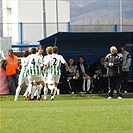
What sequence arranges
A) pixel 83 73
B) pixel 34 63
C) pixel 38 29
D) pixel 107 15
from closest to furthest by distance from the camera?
pixel 34 63 → pixel 83 73 → pixel 38 29 → pixel 107 15

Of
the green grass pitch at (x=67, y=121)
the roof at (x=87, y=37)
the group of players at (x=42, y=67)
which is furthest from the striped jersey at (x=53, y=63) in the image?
the green grass pitch at (x=67, y=121)

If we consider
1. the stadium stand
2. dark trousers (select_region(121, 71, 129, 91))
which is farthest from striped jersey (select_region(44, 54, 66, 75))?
the stadium stand

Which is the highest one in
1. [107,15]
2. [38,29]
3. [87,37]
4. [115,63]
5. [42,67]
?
[107,15]

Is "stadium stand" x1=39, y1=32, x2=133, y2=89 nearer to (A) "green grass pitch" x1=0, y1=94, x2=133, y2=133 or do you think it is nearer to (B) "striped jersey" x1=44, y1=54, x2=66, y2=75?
(B) "striped jersey" x1=44, y1=54, x2=66, y2=75

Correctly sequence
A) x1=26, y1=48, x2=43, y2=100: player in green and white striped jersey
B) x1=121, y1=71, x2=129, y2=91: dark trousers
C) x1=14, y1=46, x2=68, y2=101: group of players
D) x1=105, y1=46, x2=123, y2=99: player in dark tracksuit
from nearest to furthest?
1. x1=14, y1=46, x2=68, y2=101: group of players
2. x1=26, y1=48, x2=43, y2=100: player in green and white striped jersey
3. x1=105, y1=46, x2=123, y2=99: player in dark tracksuit
4. x1=121, y1=71, x2=129, y2=91: dark trousers

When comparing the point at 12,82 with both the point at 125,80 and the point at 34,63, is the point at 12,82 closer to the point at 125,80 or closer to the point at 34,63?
the point at 34,63

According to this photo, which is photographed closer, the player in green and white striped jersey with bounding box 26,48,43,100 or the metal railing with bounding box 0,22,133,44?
the player in green and white striped jersey with bounding box 26,48,43,100

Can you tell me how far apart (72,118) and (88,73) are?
12.6 metres

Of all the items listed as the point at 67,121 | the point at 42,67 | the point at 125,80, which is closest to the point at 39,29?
the point at 125,80

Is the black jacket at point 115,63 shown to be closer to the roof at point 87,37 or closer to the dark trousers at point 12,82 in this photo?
the roof at point 87,37

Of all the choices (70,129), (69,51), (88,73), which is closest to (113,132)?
(70,129)

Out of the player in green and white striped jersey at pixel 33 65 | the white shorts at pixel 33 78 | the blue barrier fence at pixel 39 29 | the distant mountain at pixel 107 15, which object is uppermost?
the distant mountain at pixel 107 15

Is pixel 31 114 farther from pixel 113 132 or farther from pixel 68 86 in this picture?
pixel 68 86

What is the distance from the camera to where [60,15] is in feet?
165
